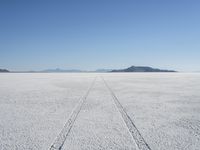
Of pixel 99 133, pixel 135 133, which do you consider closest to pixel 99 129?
pixel 99 133

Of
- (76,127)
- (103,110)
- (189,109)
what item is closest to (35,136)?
(76,127)

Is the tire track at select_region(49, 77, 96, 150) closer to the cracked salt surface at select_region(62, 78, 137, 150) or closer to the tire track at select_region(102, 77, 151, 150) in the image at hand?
the cracked salt surface at select_region(62, 78, 137, 150)

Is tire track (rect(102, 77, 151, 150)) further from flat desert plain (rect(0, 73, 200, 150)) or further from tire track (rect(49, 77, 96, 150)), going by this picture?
tire track (rect(49, 77, 96, 150))

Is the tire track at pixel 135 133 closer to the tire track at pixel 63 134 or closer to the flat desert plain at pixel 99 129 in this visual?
the flat desert plain at pixel 99 129

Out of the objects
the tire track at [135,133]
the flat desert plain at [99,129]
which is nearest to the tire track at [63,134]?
the flat desert plain at [99,129]

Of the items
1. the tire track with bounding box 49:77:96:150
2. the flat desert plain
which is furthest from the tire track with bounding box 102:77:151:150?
the tire track with bounding box 49:77:96:150

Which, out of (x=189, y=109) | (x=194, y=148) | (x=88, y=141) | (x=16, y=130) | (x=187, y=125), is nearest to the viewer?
(x=194, y=148)

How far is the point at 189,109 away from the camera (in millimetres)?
6043

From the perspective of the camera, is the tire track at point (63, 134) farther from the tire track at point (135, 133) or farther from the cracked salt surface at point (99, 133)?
the tire track at point (135, 133)

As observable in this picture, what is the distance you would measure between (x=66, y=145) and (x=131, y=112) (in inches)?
107

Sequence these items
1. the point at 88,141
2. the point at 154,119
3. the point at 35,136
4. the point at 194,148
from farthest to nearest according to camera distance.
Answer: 1. the point at 154,119
2. the point at 35,136
3. the point at 88,141
4. the point at 194,148

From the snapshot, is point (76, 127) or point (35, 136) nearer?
point (35, 136)

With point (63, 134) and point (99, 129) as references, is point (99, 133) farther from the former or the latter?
point (63, 134)

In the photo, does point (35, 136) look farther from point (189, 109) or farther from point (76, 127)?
point (189, 109)
